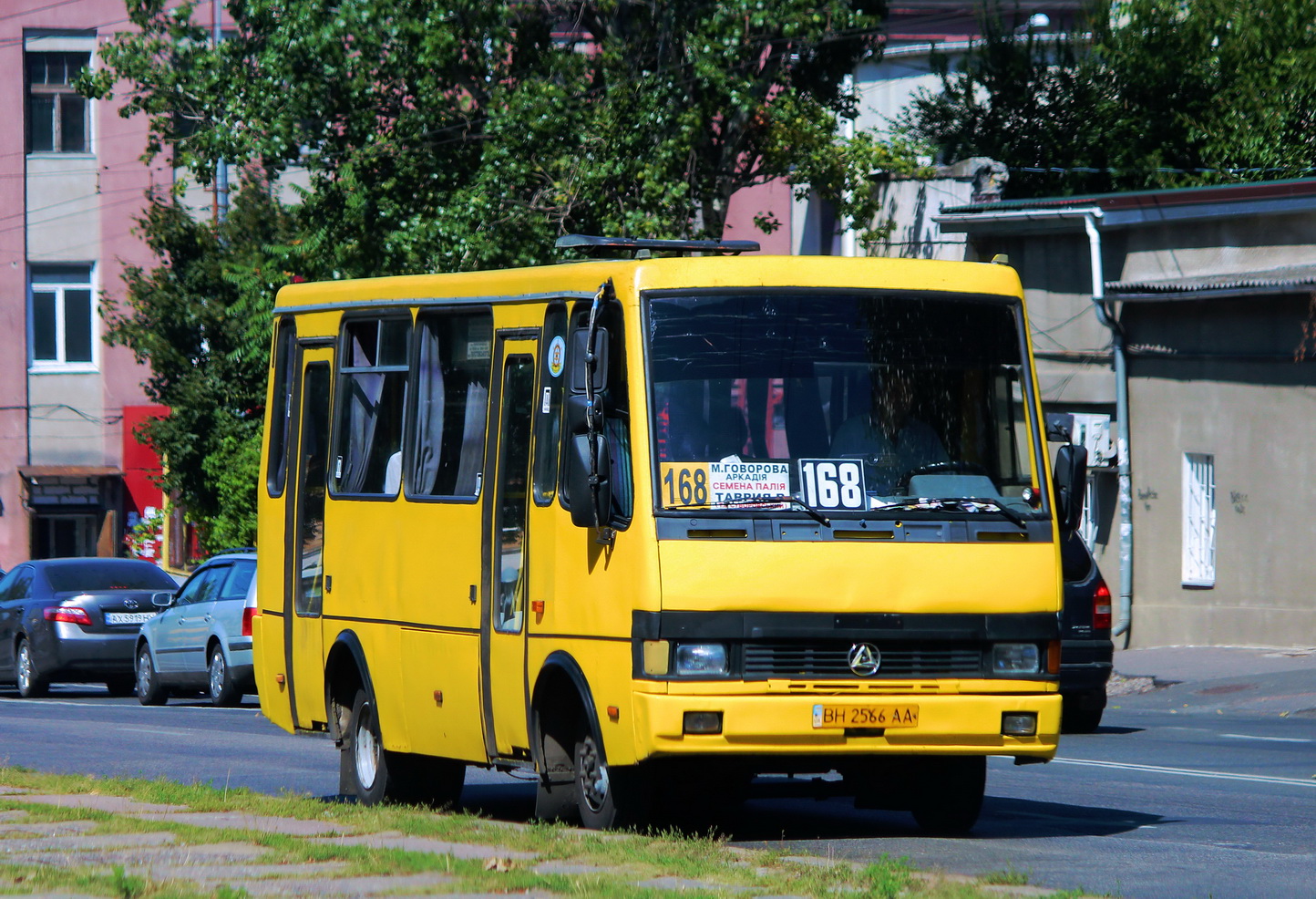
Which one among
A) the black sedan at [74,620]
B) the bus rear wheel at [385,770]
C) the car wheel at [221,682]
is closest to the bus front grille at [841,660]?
the bus rear wheel at [385,770]

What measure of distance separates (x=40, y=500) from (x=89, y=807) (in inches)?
1407

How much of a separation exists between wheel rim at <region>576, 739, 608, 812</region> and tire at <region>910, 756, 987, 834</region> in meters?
1.60

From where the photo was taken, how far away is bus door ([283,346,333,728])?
38.1ft

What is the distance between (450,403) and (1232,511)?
15.5 meters

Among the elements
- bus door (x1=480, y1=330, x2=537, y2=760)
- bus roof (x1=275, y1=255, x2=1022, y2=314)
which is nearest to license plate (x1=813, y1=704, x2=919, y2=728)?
bus door (x1=480, y1=330, x2=537, y2=760)

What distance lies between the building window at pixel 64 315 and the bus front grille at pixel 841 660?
123 ft

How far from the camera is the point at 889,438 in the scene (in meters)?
9.05

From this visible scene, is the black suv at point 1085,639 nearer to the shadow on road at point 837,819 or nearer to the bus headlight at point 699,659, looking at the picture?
the shadow on road at point 837,819

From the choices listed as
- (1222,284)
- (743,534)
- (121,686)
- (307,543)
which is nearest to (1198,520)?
(1222,284)

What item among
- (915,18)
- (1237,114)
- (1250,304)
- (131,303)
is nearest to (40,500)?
(131,303)

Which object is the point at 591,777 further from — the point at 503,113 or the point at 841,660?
the point at 503,113

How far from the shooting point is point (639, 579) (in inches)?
340

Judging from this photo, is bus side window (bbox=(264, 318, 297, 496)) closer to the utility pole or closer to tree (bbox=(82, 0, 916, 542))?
tree (bbox=(82, 0, 916, 542))

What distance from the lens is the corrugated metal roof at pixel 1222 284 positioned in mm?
22375
